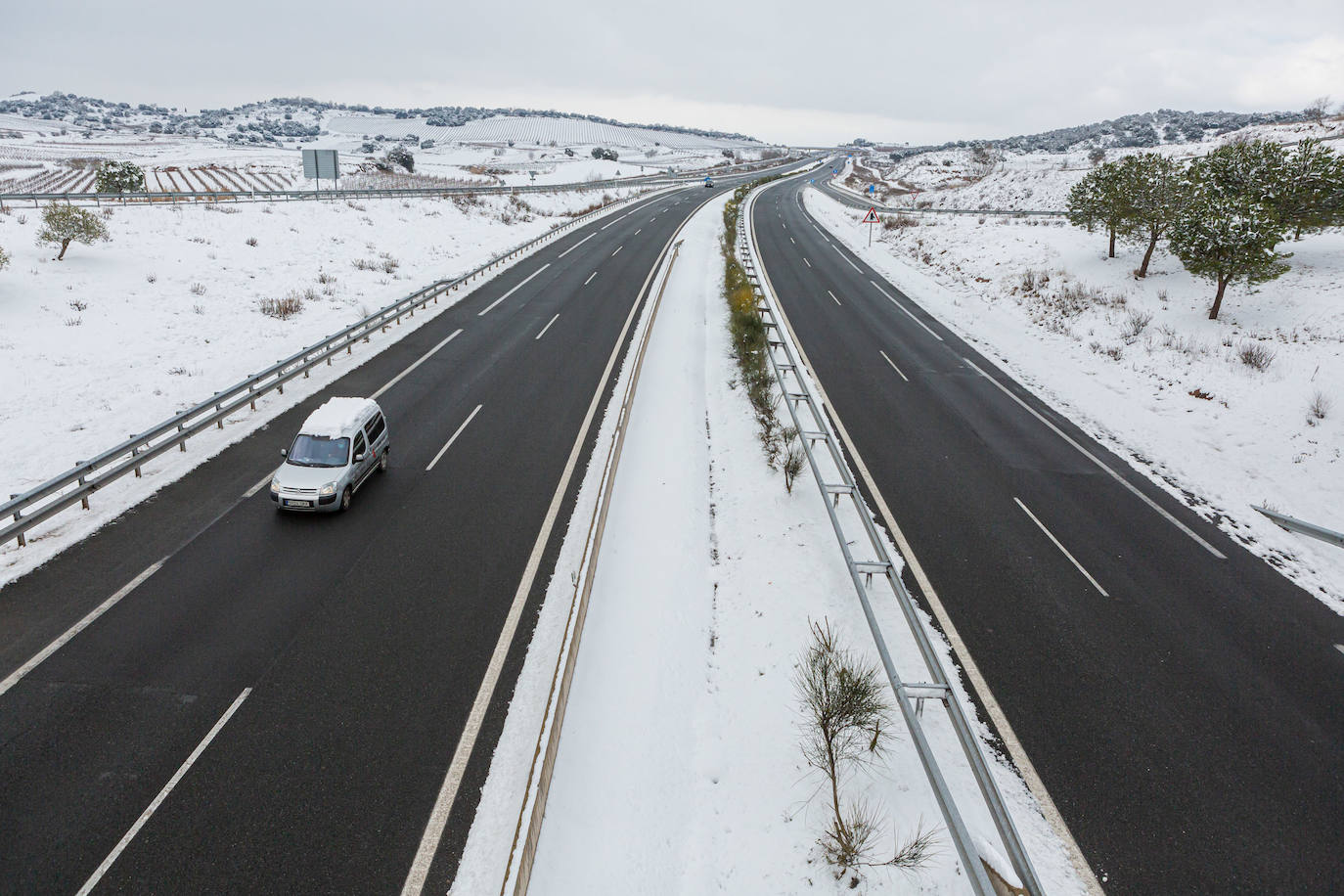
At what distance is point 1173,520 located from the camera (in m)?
12.9

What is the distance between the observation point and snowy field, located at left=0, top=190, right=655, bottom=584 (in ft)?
47.8

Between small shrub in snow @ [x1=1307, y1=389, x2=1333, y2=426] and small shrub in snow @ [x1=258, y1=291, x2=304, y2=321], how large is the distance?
33020 mm

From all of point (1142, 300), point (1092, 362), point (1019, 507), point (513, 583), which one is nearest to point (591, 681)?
point (513, 583)

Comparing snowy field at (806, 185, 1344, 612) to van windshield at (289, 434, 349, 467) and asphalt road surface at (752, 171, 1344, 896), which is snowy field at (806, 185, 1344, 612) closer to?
asphalt road surface at (752, 171, 1344, 896)

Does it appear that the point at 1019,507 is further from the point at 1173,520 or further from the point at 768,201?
the point at 768,201

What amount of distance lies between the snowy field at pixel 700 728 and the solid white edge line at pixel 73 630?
22.2 feet

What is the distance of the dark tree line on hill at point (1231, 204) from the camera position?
19578 mm

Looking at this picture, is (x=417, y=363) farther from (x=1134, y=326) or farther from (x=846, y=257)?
(x=846, y=257)

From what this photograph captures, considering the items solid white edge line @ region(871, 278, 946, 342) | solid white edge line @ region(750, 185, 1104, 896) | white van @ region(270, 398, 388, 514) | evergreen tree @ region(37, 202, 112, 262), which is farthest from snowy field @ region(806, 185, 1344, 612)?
evergreen tree @ region(37, 202, 112, 262)

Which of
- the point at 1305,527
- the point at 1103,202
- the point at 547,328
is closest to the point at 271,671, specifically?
the point at 547,328

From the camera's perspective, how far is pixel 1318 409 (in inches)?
616

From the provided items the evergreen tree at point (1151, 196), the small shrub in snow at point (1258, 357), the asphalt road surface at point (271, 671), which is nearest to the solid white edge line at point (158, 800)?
the asphalt road surface at point (271, 671)

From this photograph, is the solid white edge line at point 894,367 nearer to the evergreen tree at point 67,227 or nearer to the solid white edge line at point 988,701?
the solid white edge line at point 988,701

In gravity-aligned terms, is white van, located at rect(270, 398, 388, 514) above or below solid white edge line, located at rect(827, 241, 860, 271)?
below
